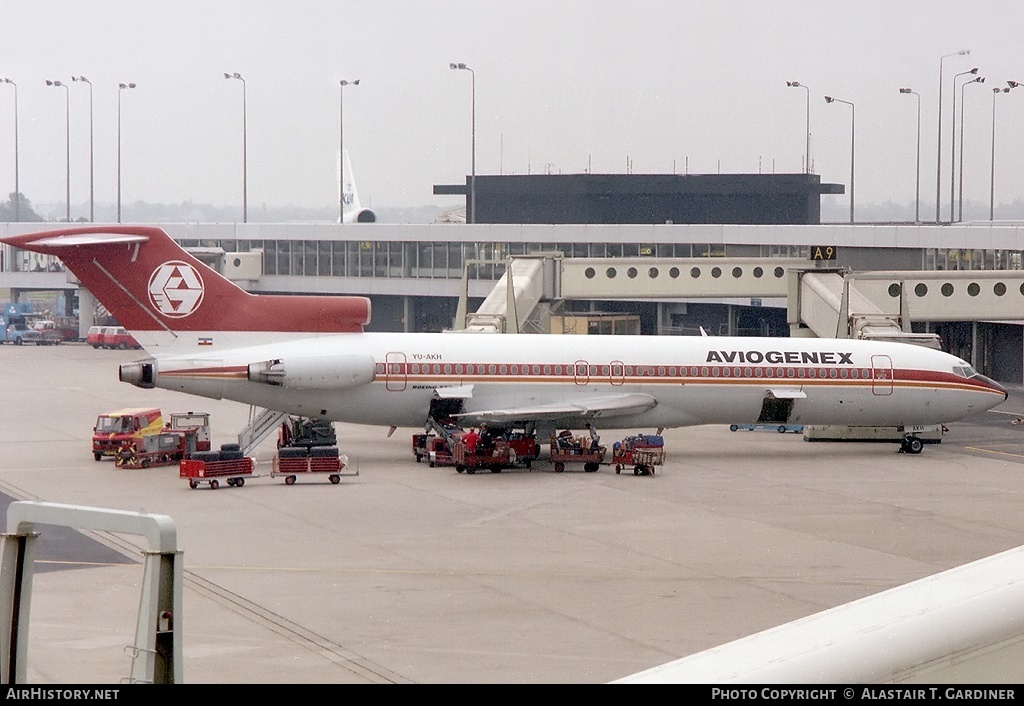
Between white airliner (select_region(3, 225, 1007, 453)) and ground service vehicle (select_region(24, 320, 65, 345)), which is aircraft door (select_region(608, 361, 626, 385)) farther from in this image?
ground service vehicle (select_region(24, 320, 65, 345))

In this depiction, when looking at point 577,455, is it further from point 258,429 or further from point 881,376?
point 881,376

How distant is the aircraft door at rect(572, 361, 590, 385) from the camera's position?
133 feet

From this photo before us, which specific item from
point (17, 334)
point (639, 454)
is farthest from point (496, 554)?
point (17, 334)

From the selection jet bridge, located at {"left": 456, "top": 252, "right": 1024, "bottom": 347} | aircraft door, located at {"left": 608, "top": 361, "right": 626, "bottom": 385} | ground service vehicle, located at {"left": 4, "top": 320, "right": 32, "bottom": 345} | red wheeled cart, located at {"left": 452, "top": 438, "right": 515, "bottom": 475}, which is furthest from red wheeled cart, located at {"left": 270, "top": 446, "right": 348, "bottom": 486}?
ground service vehicle, located at {"left": 4, "top": 320, "right": 32, "bottom": 345}

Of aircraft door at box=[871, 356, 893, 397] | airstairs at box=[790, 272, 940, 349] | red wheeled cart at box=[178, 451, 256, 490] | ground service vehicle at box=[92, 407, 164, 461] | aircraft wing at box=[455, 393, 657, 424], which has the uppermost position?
airstairs at box=[790, 272, 940, 349]

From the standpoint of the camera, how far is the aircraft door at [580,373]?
4053cm

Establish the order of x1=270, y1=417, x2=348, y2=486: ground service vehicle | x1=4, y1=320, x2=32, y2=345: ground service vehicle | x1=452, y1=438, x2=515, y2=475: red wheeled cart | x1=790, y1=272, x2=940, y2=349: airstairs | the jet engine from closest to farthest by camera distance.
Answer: x1=270, y1=417, x2=348, y2=486: ground service vehicle < the jet engine < x1=452, y1=438, x2=515, y2=475: red wheeled cart < x1=790, y1=272, x2=940, y2=349: airstairs < x1=4, y1=320, x2=32, y2=345: ground service vehicle

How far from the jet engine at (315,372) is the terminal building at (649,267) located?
1108 centimetres

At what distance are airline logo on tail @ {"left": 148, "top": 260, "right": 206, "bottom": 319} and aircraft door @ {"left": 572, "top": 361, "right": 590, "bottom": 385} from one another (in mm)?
11647

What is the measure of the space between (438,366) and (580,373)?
445 cm

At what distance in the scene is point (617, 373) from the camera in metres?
40.8

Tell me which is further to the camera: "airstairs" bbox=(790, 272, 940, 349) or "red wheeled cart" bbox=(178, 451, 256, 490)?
"airstairs" bbox=(790, 272, 940, 349)

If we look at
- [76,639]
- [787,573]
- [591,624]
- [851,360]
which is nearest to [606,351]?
[851,360]

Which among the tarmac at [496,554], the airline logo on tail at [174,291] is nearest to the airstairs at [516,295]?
the tarmac at [496,554]
